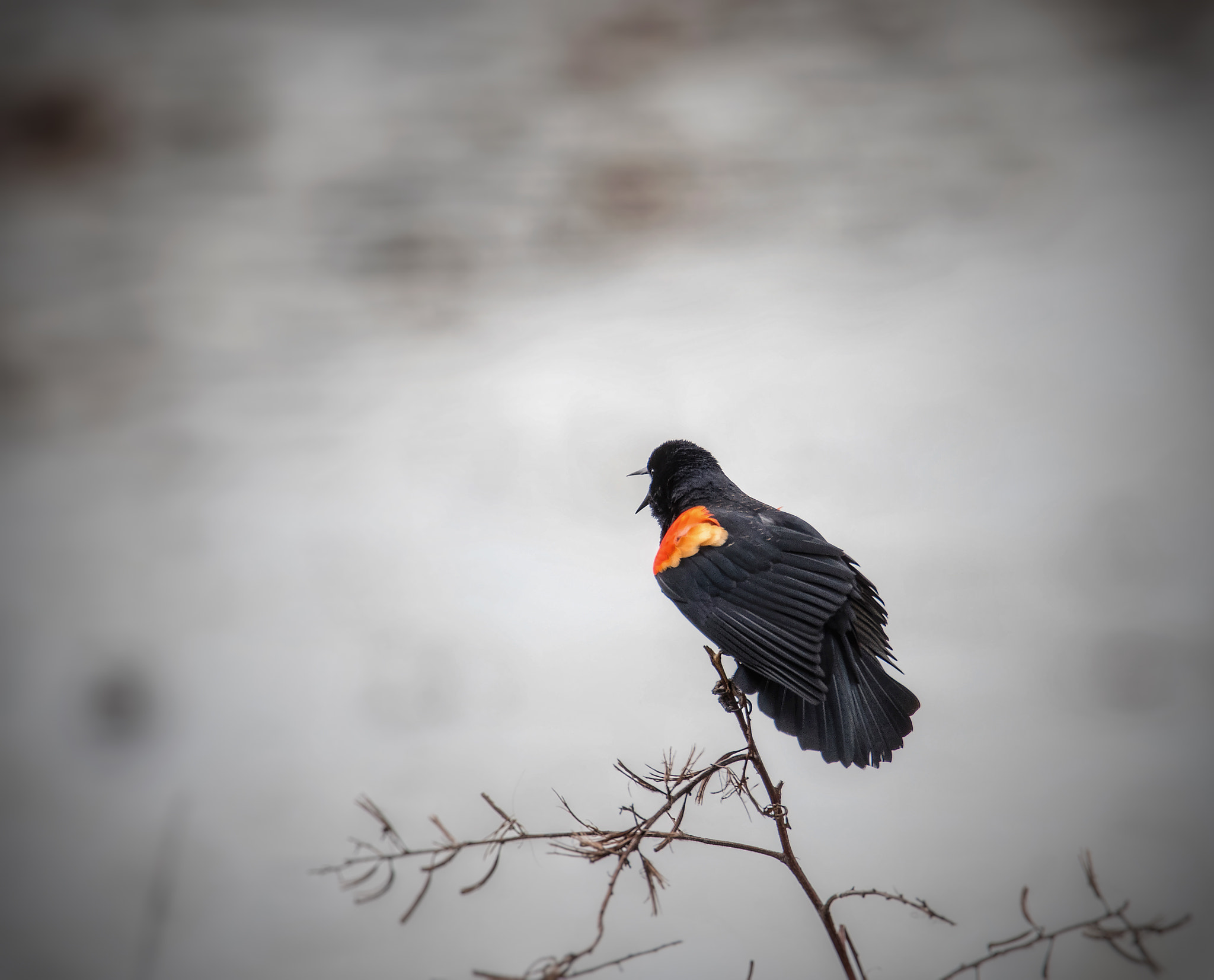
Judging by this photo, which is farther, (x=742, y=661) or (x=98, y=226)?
(x=98, y=226)

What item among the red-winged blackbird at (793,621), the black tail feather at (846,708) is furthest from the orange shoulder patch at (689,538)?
the black tail feather at (846,708)

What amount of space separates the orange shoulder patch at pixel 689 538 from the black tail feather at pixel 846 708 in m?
0.18

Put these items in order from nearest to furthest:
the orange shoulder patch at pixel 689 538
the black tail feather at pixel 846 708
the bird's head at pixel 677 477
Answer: the black tail feather at pixel 846 708 < the orange shoulder patch at pixel 689 538 < the bird's head at pixel 677 477

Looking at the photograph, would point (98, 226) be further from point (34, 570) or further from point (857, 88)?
point (857, 88)

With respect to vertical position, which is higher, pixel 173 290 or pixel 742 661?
pixel 173 290

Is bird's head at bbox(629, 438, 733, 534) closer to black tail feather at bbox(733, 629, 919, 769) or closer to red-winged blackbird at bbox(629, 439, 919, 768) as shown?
red-winged blackbird at bbox(629, 439, 919, 768)

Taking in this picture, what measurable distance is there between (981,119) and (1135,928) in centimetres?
171

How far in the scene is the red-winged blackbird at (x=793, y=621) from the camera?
803 mm

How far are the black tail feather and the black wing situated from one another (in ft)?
0.10

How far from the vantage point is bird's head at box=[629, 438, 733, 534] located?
1.13 meters

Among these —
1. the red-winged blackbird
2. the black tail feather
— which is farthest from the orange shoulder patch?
the black tail feather

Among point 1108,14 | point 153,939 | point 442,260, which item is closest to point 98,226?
point 442,260

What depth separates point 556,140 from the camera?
1608 mm

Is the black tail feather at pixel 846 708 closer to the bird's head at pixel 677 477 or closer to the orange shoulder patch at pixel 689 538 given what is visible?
the orange shoulder patch at pixel 689 538
